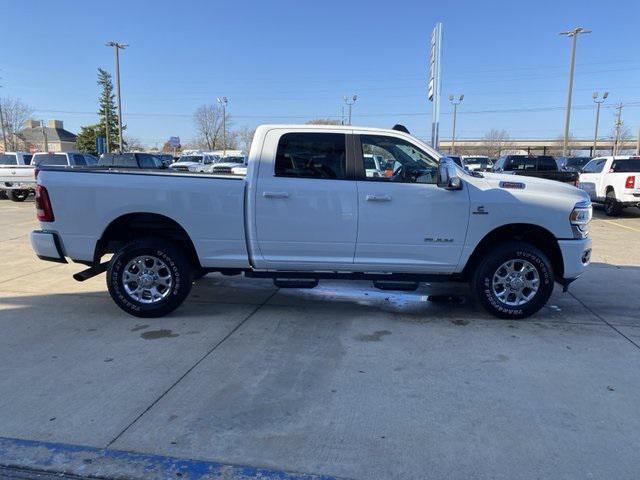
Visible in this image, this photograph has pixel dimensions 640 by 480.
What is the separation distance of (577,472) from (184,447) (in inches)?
89.9

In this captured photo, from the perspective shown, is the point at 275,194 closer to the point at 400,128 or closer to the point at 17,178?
the point at 400,128

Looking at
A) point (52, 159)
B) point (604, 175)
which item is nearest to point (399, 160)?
point (604, 175)

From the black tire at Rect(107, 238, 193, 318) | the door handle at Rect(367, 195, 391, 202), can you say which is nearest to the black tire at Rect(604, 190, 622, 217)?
the door handle at Rect(367, 195, 391, 202)

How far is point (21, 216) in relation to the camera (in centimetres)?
1425

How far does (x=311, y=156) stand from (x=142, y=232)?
2.02m

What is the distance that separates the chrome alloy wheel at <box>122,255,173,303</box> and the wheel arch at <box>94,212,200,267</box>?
0.30 m

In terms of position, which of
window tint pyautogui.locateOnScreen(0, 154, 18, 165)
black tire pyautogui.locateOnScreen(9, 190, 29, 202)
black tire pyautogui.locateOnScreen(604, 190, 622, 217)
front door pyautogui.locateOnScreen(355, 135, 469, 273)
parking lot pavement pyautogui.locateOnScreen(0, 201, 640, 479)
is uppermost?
window tint pyautogui.locateOnScreen(0, 154, 18, 165)

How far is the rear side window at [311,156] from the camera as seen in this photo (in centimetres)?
531

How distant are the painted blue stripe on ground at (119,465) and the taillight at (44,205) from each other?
2795 millimetres

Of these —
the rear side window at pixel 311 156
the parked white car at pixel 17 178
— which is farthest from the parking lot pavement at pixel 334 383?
the parked white car at pixel 17 178

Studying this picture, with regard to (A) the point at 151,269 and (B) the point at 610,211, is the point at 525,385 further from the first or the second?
(B) the point at 610,211

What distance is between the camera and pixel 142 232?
560cm

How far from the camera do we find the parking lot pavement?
10.1 ft

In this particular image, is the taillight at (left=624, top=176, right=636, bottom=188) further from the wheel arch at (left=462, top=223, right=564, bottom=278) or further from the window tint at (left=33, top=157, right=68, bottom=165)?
the window tint at (left=33, top=157, right=68, bottom=165)
